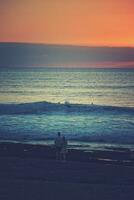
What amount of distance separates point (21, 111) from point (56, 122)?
10370 millimetres

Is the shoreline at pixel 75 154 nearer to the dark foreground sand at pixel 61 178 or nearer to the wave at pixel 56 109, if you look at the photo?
the dark foreground sand at pixel 61 178

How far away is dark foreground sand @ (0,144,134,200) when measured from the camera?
51.3 ft

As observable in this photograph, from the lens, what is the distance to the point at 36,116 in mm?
49750

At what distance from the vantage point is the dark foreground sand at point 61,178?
51.3 feet

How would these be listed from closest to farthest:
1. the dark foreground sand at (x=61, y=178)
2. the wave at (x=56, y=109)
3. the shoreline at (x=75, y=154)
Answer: the dark foreground sand at (x=61, y=178) → the shoreline at (x=75, y=154) → the wave at (x=56, y=109)

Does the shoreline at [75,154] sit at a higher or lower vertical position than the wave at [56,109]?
lower

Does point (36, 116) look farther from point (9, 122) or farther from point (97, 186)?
point (97, 186)

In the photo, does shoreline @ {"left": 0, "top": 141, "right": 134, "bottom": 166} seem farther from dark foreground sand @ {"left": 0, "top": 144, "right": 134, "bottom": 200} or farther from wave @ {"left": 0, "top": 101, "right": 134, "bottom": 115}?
wave @ {"left": 0, "top": 101, "right": 134, "bottom": 115}

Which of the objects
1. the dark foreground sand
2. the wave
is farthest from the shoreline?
the wave

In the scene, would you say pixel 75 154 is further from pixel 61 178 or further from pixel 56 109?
pixel 56 109

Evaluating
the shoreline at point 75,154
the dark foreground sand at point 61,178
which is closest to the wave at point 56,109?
the shoreline at point 75,154

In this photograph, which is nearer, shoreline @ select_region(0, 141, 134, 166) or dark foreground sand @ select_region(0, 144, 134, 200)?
dark foreground sand @ select_region(0, 144, 134, 200)

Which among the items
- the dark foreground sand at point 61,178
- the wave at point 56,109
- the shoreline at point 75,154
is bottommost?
the dark foreground sand at point 61,178

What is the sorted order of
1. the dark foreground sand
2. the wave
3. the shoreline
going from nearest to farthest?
the dark foreground sand → the shoreline → the wave
